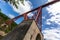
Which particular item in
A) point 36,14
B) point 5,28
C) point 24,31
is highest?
point 5,28

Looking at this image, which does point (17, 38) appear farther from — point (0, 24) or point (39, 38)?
point (0, 24)

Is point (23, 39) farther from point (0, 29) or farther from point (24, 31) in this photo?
point (0, 29)

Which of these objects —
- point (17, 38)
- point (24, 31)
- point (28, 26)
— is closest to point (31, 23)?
point (28, 26)

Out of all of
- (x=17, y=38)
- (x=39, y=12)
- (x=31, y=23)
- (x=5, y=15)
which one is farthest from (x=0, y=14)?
(x=17, y=38)

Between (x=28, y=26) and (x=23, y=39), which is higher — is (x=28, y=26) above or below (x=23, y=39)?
above

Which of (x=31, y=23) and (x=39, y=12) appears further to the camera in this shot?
(x=39, y=12)

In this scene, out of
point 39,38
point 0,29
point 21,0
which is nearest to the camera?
point 21,0

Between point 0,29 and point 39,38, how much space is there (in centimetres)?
283

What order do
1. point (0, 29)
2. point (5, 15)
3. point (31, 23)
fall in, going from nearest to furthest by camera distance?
point (31, 23)
point (0, 29)
point (5, 15)

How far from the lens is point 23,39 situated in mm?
4086

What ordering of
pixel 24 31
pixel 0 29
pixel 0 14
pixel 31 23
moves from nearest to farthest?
pixel 24 31
pixel 31 23
pixel 0 29
pixel 0 14

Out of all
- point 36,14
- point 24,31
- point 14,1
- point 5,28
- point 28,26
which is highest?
point 5,28

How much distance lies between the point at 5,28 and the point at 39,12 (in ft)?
9.70

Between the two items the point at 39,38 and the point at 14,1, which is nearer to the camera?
the point at 14,1
